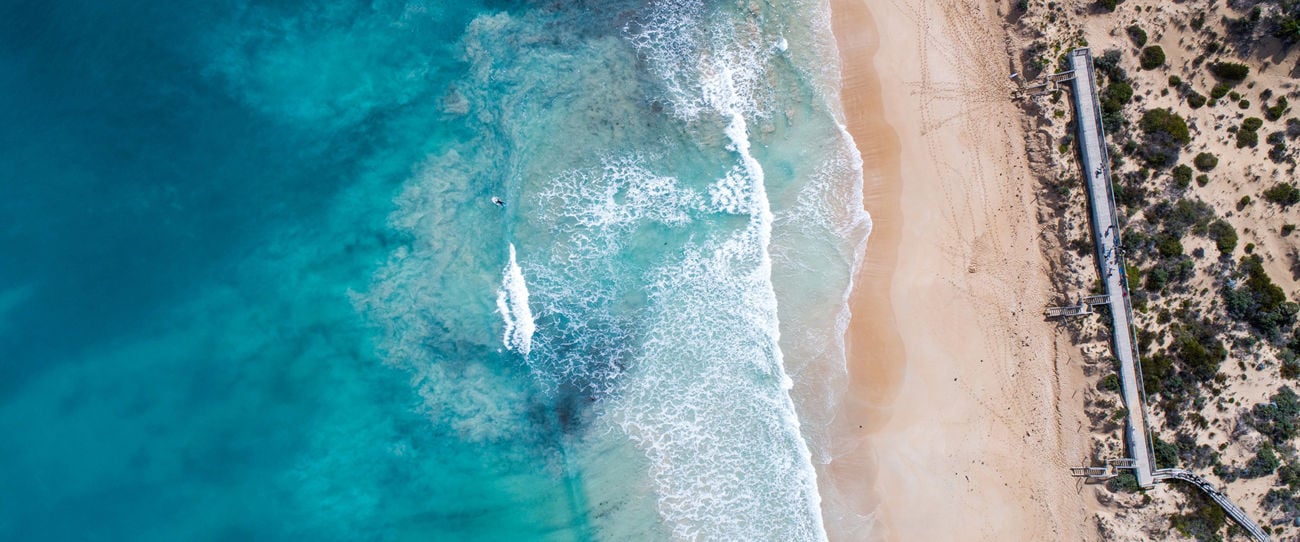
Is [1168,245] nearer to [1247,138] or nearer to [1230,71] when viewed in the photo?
[1247,138]

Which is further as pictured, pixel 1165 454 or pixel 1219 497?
pixel 1219 497

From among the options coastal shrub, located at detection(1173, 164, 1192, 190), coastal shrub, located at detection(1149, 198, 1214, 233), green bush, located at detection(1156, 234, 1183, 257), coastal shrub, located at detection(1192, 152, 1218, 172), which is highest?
coastal shrub, located at detection(1192, 152, 1218, 172)

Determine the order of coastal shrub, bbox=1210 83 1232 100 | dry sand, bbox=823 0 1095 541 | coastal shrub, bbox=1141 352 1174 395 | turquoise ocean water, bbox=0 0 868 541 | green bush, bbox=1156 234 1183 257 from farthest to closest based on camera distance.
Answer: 1. turquoise ocean water, bbox=0 0 868 541
2. dry sand, bbox=823 0 1095 541
3. coastal shrub, bbox=1210 83 1232 100
4. coastal shrub, bbox=1141 352 1174 395
5. green bush, bbox=1156 234 1183 257

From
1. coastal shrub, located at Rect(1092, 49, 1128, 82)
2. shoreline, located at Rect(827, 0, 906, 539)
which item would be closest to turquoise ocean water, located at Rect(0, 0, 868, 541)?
shoreline, located at Rect(827, 0, 906, 539)

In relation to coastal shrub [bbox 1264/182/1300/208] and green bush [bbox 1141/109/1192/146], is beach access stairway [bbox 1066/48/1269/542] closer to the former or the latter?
green bush [bbox 1141/109/1192/146]

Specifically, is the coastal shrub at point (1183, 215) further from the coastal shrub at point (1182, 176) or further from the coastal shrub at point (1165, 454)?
the coastal shrub at point (1165, 454)

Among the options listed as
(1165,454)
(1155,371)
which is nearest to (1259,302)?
(1155,371)

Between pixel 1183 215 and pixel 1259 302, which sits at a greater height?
pixel 1183 215
